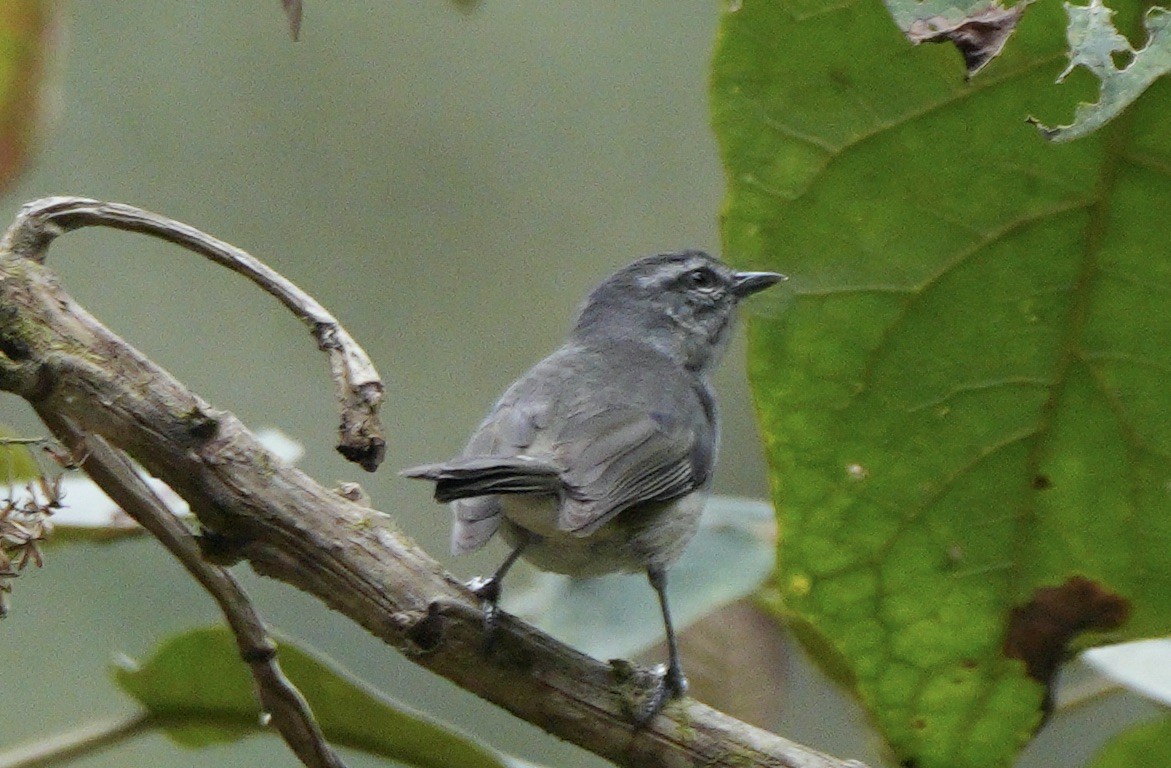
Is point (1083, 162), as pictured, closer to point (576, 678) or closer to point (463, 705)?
point (576, 678)

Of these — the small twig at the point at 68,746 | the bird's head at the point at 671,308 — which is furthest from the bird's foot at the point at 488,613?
the bird's head at the point at 671,308

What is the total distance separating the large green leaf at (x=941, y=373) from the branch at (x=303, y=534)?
60 cm

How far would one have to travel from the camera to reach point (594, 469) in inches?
123

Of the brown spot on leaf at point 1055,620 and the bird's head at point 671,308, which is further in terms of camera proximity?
the bird's head at point 671,308

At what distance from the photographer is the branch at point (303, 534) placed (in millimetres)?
2090

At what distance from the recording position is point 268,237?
8875 mm

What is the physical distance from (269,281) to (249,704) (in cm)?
118

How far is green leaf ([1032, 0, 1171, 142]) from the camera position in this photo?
6.43 feet

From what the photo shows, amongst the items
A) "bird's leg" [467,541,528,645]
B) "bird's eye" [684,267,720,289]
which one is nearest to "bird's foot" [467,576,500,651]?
"bird's leg" [467,541,528,645]

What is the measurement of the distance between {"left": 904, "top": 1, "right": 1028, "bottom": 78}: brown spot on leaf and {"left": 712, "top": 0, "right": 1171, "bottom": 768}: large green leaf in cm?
40

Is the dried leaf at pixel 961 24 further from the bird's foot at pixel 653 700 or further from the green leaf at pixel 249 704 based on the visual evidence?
the green leaf at pixel 249 704

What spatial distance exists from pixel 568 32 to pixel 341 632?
444cm

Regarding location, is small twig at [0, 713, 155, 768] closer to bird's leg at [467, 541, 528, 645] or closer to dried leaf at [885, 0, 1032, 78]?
bird's leg at [467, 541, 528, 645]

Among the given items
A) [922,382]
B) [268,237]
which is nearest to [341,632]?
[268,237]
